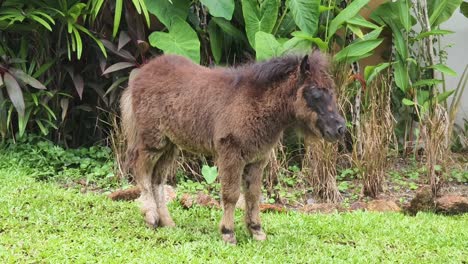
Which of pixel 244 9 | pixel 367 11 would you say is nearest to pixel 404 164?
pixel 367 11

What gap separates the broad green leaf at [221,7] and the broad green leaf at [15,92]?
2.57 metres

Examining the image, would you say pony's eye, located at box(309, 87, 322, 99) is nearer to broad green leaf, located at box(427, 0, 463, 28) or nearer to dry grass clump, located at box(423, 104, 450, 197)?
dry grass clump, located at box(423, 104, 450, 197)

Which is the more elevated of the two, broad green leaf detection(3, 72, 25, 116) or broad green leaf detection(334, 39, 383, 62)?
broad green leaf detection(334, 39, 383, 62)

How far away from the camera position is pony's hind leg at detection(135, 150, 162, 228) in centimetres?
577

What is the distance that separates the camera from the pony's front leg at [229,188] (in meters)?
5.18

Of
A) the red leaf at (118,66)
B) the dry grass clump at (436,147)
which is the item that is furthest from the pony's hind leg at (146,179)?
the dry grass clump at (436,147)

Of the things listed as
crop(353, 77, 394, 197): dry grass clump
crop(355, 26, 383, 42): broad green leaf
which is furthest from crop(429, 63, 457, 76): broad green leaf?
crop(355, 26, 383, 42): broad green leaf

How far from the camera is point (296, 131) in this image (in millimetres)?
5434

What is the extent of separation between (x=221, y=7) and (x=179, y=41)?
657mm

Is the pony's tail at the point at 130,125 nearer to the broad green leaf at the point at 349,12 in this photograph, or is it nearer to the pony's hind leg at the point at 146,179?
the pony's hind leg at the point at 146,179

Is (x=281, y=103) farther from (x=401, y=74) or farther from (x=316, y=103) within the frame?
(x=401, y=74)

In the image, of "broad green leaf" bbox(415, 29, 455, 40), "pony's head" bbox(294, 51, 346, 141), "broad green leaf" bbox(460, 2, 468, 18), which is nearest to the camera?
"pony's head" bbox(294, 51, 346, 141)

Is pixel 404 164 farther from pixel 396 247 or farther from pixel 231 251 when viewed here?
pixel 231 251

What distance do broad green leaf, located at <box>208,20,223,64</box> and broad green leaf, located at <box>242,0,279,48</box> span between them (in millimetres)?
581
